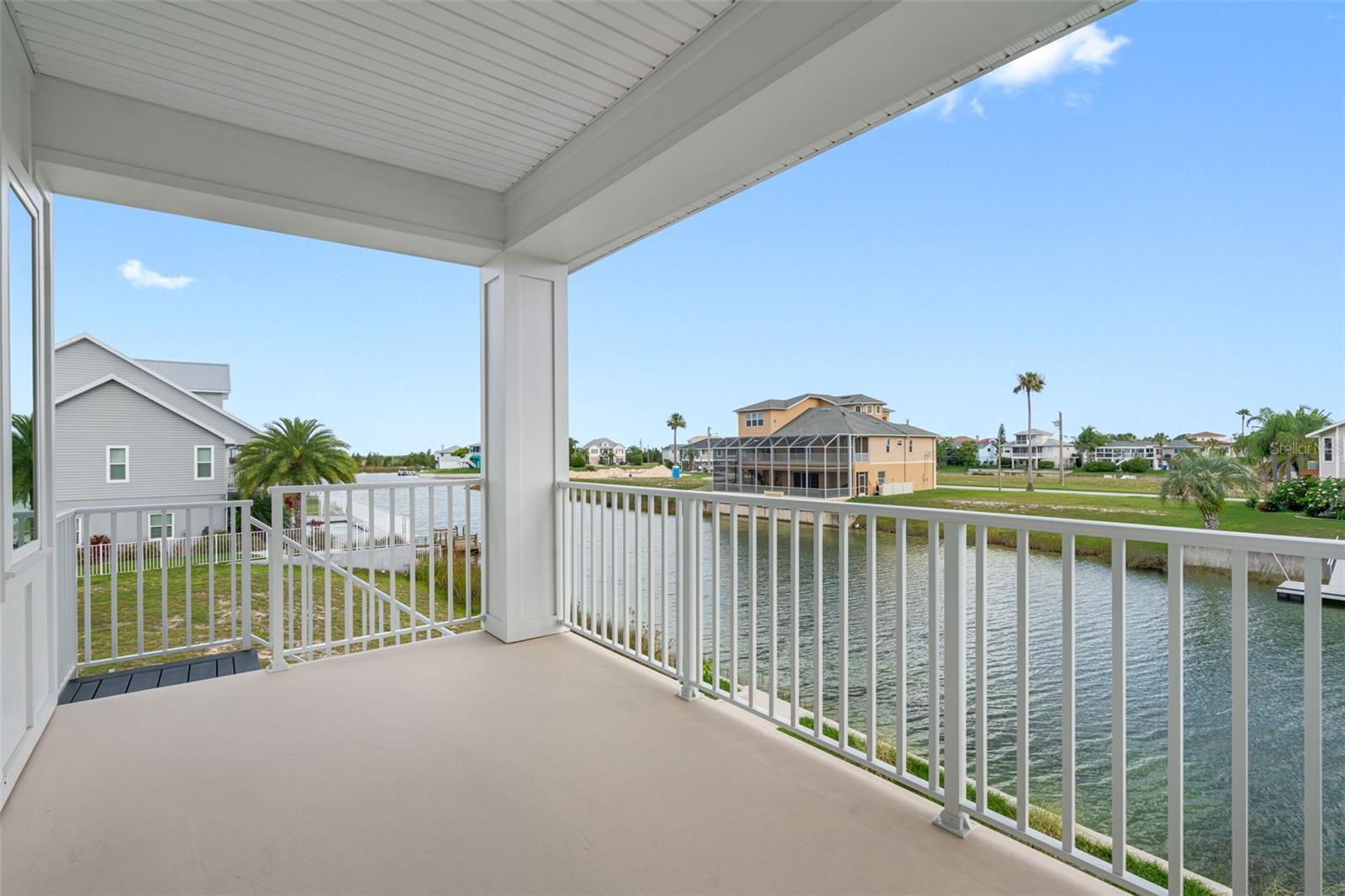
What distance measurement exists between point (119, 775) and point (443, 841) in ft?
4.18

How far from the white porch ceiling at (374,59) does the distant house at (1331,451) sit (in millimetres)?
1964

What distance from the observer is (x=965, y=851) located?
1646 millimetres

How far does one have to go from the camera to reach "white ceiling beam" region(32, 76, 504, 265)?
2434 millimetres

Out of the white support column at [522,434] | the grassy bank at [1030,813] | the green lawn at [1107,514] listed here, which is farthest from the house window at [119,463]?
the green lawn at [1107,514]

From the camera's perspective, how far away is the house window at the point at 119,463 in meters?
3.51

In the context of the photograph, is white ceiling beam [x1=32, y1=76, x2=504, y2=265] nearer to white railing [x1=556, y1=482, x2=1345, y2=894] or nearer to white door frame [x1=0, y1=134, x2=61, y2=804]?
white door frame [x1=0, y1=134, x2=61, y2=804]

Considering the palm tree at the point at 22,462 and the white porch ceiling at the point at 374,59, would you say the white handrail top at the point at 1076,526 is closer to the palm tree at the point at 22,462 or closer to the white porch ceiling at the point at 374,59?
the white porch ceiling at the point at 374,59

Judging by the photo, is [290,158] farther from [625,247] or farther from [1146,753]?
[1146,753]

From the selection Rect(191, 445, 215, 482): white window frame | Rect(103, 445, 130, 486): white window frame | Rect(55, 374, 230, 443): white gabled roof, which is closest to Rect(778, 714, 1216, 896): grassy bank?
Rect(191, 445, 215, 482): white window frame

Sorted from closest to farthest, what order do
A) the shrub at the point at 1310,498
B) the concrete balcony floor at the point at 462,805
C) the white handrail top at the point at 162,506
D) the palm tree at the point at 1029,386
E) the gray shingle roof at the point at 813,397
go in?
1. the shrub at the point at 1310,498
2. the concrete balcony floor at the point at 462,805
3. the palm tree at the point at 1029,386
4. the gray shingle roof at the point at 813,397
5. the white handrail top at the point at 162,506

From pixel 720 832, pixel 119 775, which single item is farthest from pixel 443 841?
pixel 119 775

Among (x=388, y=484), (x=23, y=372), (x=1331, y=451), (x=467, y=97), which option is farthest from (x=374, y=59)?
(x=1331, y=451)

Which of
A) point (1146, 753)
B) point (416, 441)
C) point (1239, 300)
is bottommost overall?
point (1146, 753)

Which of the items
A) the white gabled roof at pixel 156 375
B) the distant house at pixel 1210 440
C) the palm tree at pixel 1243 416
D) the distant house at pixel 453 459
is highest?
the white gabled roof at pixel 156 375
